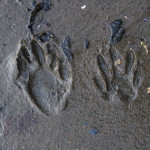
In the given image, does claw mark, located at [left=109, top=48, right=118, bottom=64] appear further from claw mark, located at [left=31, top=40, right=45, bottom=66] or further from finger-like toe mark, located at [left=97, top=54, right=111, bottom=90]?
claw mark, located at [left=31, top=40, right=45, bottom=66]

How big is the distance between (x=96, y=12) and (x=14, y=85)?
83 cm

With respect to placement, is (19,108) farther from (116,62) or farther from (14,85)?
(116,62)

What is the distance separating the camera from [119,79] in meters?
1.52

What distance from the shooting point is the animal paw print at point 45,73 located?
5.19 feet

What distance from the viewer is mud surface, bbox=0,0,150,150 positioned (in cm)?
150

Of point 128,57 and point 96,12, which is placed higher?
point 96,12

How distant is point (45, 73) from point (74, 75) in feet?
0.74

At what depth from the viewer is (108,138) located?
1.52m

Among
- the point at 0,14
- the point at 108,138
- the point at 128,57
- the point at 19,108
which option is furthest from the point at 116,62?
the point at 0,14

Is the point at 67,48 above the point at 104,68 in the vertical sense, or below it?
above

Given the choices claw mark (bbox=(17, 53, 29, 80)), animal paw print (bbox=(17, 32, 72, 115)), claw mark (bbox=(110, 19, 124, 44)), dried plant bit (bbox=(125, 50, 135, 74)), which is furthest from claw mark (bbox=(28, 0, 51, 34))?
dried plant bit (bbox=(125, 50, 135, 74))

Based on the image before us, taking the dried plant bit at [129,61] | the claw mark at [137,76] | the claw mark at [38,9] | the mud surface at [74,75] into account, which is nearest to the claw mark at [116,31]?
the mud surface at [74,75]

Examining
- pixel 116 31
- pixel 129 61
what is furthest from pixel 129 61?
pixel 116 31

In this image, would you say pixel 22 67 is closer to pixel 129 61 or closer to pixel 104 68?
pixel 104 68
